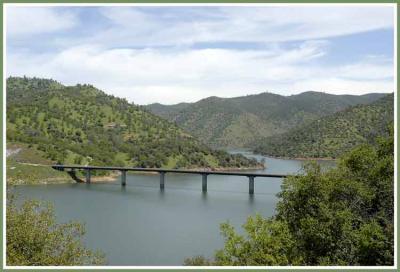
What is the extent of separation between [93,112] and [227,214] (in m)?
104

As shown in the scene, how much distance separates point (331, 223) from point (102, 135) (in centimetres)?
11839

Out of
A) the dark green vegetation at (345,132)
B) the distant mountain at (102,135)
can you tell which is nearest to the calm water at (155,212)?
the distant mountain at (102,135)

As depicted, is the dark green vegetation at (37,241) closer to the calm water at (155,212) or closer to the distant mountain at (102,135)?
the calm water at (155,212)

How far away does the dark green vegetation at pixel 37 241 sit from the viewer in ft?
72.6

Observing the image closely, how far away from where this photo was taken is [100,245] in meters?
43.5

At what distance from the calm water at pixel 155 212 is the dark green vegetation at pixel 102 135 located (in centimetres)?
2312

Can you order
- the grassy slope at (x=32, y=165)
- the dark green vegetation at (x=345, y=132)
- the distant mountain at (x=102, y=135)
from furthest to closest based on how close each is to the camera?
1. the dark green vegetation at (x=345, y=132)
2. the distant mountain at (x=102, y=135)
3. the grassy slope at (x=32, y=165)

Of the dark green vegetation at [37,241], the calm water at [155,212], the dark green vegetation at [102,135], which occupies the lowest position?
the calm water at [155,212]

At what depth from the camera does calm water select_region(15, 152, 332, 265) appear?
139 feet

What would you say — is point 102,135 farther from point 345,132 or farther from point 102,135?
point 345,132

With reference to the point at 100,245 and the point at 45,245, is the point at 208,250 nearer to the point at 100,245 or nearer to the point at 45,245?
the point at 100,245

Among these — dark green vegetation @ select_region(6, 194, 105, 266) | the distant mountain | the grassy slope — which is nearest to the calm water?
the grassy slope

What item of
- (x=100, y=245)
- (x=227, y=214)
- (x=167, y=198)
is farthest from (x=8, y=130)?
(x=100, y=245)

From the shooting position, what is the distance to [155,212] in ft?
205
